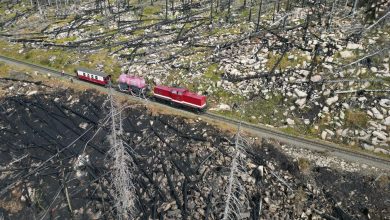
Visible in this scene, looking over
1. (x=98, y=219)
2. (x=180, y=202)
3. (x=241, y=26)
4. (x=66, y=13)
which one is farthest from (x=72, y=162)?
(x=66, y=13)

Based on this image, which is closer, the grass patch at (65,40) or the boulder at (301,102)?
the boulder at (301,102)

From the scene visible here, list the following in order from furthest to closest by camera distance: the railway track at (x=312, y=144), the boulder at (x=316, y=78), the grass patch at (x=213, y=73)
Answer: the grass patch at (x=213, y=73) < the boulder at (x=316, y=78) < the railway track at (x=312, y=144)

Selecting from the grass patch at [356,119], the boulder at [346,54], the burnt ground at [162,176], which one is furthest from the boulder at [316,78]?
the burnt ground at [162,176]

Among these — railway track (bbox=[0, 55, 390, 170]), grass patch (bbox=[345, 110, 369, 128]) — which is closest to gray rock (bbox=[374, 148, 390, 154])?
railway track (bbox=[0, 55, 390, 170])

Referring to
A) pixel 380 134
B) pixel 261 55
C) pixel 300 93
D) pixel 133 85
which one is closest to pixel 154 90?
pixel 133 85

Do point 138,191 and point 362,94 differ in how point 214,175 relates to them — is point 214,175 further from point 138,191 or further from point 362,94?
point 362,94

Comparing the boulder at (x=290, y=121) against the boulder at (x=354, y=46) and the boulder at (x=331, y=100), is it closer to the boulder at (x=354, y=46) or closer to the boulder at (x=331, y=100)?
the boulder at (x=331, y=100)

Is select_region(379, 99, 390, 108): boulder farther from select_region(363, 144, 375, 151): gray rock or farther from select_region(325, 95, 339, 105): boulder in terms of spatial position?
select_region(363, 144, 375, 151): gray rock
